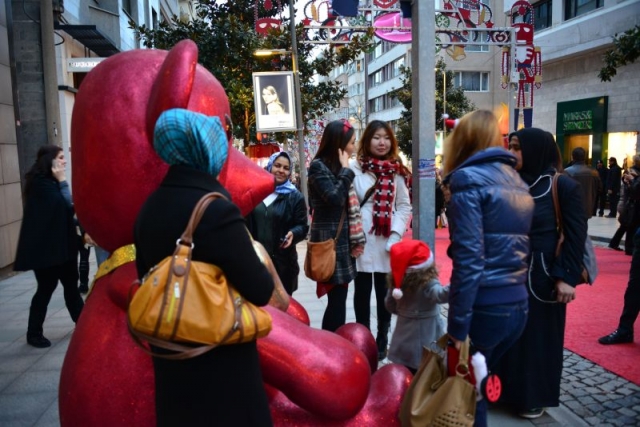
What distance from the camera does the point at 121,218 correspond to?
1.91 metres

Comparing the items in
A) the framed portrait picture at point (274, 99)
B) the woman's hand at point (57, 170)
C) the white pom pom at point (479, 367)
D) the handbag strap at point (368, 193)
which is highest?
the framed portrait picture at point (274, 99)

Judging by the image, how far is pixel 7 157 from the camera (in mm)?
7793

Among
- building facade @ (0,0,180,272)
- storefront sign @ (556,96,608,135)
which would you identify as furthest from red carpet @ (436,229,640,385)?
storefront sign @ (556,96,608,135)

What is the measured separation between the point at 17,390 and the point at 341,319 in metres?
2.20

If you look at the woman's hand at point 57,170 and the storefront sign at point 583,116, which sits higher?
the storefront sign at point 583,116

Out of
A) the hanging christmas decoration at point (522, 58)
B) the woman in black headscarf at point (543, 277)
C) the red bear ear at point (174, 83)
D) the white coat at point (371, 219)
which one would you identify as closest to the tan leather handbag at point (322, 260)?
the white coat at point (371, 219)

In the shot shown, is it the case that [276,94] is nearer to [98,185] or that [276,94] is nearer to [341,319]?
[341,319]

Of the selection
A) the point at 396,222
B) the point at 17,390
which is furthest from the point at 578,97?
the point at 17,390

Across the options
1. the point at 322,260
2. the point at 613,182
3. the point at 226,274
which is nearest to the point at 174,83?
the point at 226,274

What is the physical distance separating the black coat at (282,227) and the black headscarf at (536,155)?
1759mm

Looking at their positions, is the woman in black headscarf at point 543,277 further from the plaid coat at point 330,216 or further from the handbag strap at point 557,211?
the plaid coat at point 330,216

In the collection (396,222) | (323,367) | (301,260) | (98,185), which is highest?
(98,185)

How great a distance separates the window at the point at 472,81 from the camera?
30.2 metres

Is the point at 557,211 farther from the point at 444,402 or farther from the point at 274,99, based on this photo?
the point at 274,99
